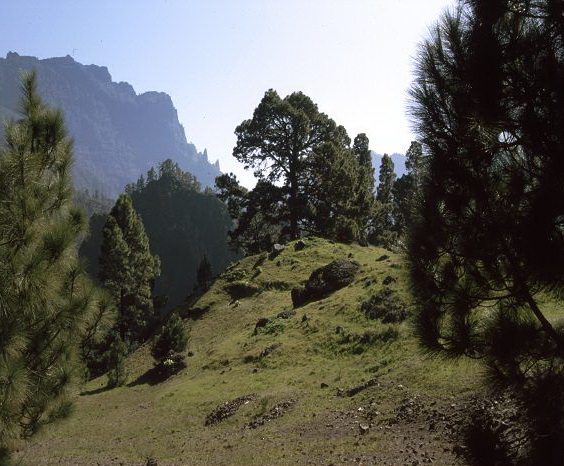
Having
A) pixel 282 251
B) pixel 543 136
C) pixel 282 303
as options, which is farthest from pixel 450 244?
pixel 282 251

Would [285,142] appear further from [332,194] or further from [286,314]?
[286,314]

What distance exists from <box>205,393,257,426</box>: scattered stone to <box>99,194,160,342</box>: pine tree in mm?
20367

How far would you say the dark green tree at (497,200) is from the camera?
4656mm

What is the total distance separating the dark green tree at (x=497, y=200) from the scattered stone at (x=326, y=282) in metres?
21.3

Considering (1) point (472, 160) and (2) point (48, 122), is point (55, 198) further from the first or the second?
(1) point (472, 160)

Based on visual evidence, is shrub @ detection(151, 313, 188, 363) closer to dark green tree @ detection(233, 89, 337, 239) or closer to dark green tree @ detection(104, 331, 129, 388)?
dark green tree @ detection(104, 331, 129, 388)

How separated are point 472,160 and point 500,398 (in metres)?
6.22

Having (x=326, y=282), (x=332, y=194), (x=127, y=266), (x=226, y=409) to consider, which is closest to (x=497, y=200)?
(x=226, y=409)

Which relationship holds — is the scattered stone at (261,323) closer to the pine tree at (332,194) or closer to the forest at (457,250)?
the forest at (457,250)

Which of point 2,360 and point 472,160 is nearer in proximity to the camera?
point 472,160

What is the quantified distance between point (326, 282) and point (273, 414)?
47.4 feet

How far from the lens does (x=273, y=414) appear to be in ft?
44.8

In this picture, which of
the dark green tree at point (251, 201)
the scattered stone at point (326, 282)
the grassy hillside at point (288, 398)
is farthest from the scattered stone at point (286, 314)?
the dark green tree at point (251, 201)

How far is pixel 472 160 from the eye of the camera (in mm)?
5281
